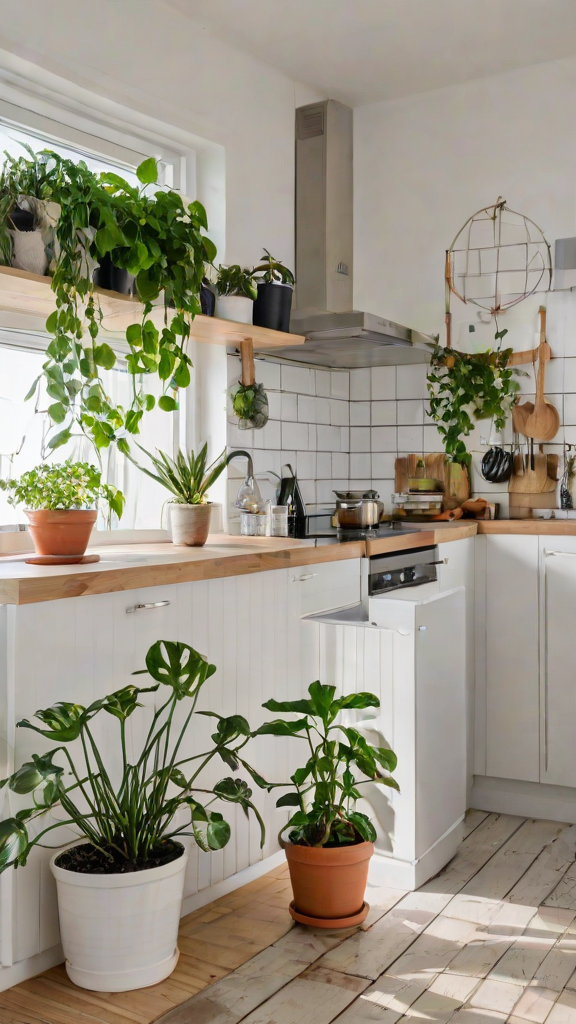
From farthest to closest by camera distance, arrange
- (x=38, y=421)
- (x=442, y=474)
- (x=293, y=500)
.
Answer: (x=442, y=474), (x=293, y=500), (x=38, y=421)

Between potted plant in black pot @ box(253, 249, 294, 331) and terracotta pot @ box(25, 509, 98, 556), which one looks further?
potted plant in black pot @ box(253, 249, 294, 331)

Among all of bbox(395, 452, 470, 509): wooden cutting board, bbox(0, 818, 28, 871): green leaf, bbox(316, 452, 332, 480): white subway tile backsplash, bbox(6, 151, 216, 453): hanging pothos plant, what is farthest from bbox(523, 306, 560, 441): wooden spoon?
bbox(0, 818, 28, 871): green leaf

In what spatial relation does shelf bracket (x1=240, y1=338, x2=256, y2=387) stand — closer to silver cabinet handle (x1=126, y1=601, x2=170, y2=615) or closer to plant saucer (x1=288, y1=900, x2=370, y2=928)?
silver cabinet handle (x1=126, y1=601, x2=170, y2=615)

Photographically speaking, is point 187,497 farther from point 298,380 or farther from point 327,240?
point 327,240

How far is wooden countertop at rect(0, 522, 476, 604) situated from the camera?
180 centimetres

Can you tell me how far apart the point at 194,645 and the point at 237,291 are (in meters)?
1.23

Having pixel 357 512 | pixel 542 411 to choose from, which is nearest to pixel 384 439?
pixel 542 411

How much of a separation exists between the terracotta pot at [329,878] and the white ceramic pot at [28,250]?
1.54 meters

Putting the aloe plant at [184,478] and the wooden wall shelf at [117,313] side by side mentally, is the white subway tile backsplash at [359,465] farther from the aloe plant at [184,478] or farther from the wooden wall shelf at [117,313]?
the aloe plant at [184,478]

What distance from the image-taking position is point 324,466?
3744mm

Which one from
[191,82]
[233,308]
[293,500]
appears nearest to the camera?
[233,308]

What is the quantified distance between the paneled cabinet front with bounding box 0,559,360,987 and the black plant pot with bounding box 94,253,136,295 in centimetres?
82

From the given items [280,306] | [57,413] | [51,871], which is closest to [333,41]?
[280,306]

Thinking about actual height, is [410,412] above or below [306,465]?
above
